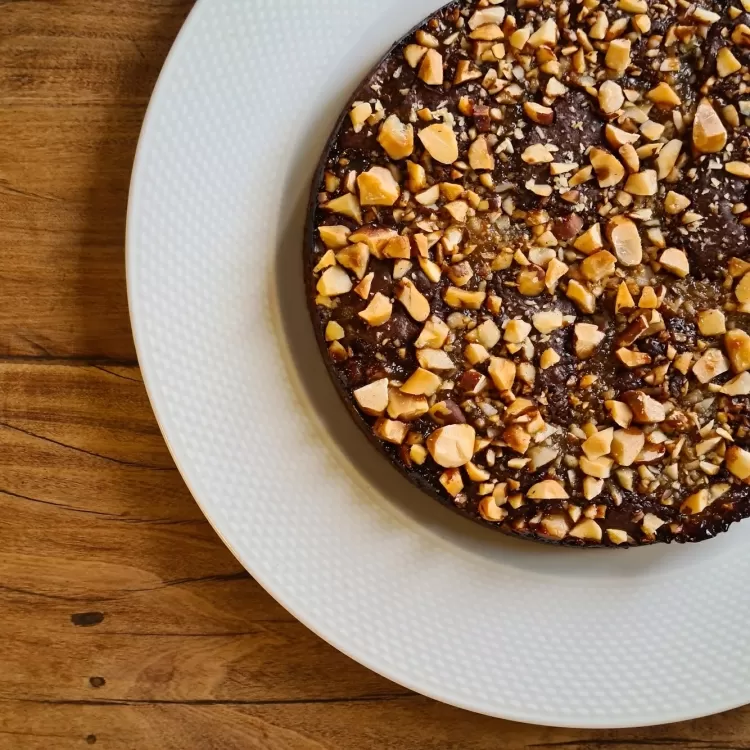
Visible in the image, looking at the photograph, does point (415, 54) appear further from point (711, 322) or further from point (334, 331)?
point (711, 322)

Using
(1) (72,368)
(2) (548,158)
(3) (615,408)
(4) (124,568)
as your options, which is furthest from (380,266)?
(4) (124,568)

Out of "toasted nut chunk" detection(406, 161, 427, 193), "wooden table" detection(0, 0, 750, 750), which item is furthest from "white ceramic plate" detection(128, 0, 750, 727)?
"toasted nut chunk" detection(406, 161, 427, 193)

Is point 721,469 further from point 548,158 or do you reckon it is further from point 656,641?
point 548,158

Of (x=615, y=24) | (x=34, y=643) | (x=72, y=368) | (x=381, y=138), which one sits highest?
(x=615, y=24)

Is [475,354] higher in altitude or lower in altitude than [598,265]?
lower

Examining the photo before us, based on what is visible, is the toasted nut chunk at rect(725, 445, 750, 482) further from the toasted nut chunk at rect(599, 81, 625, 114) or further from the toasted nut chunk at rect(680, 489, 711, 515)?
the toasted nut chunk at rect(599, 81, 625, 114)

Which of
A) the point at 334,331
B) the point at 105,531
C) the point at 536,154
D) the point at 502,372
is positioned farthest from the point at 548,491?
the point at 105,531
